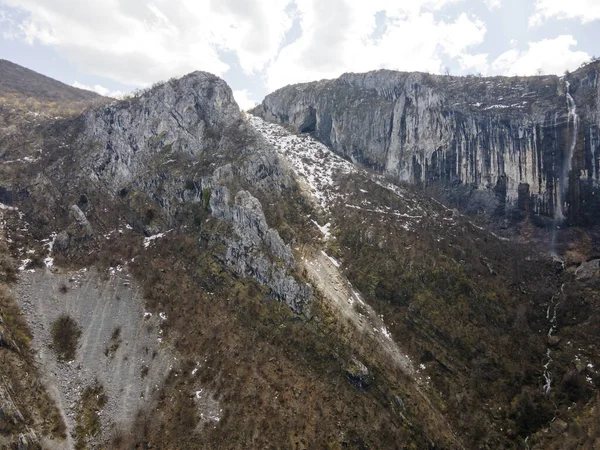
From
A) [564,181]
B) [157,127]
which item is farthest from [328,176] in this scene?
[564,181]

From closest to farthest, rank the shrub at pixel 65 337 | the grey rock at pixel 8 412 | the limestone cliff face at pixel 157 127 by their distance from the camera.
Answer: the grey rock at pixel 8 412
the shrub at pixel 65 337
the limestone cliff face at pixel 157 127

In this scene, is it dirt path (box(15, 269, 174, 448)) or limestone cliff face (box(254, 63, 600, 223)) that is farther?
limestone cliff face (box(254, 63, 600, 223))

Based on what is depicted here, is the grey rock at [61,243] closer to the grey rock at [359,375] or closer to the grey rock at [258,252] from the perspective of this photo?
the grey rock at [258,252]

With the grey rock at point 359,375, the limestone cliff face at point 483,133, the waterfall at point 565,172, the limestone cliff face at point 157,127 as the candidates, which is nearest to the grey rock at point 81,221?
the limestone cliff face at point 157,127

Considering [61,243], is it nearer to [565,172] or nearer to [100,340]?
[100,340]

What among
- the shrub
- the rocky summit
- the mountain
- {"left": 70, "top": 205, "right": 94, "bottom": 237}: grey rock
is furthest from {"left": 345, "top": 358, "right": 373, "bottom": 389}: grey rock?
the mountain

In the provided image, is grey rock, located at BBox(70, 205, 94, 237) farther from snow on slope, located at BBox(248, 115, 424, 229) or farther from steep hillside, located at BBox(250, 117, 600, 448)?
snow on slope, located at BBox(248, 115, 424, 229)

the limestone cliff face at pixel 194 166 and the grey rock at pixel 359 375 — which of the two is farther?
the limestone cliff face at pixel 194 166

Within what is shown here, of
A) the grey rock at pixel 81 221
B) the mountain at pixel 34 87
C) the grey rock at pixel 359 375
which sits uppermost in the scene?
A: the mountain at pixel 34 87
